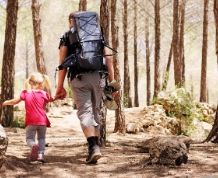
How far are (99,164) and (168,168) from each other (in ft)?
2.91

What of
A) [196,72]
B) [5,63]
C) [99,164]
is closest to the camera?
[99,164]

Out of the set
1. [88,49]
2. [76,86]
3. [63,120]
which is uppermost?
[88,49]

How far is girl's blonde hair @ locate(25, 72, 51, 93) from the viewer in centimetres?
603

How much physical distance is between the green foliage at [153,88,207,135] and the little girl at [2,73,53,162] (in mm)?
8715

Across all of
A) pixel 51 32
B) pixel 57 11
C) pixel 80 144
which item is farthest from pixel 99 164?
pixel 51 32

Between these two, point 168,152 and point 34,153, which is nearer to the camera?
point 168,152

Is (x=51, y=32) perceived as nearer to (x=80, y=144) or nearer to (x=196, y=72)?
(x=196, y=72)

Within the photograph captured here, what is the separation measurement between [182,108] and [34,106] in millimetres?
9334

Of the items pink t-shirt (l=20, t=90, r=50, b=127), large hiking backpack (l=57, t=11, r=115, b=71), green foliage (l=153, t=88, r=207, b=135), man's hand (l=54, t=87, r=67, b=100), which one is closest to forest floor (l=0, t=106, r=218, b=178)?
pink t-shirt (l=20, t=90, r=50, b=127)

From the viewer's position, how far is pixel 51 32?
1843 inches

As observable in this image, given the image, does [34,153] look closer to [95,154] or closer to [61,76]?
[95,154]

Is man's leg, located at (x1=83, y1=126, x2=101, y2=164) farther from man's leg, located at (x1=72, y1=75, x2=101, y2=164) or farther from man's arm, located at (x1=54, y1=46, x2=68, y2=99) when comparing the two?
man's arm, located at (x1=54, y1=46, x2=68, y2=99)

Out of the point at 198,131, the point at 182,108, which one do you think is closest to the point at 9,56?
the point at 182,108

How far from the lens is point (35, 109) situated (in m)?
6.04
